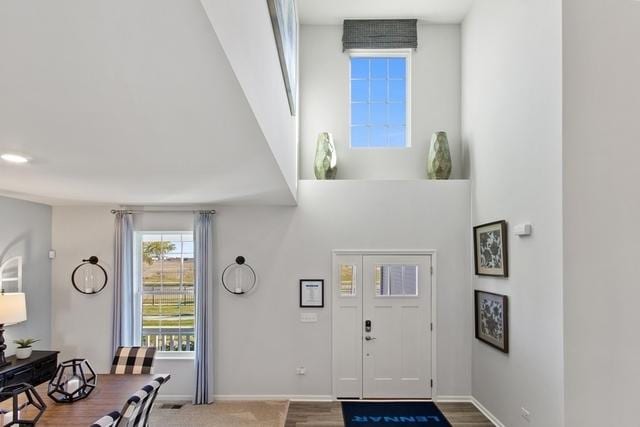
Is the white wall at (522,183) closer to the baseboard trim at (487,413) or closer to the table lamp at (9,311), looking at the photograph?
the baseboard trim at (487,413)

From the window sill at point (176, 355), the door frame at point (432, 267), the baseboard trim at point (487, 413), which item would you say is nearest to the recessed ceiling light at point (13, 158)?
the window sill at point (176, 355)

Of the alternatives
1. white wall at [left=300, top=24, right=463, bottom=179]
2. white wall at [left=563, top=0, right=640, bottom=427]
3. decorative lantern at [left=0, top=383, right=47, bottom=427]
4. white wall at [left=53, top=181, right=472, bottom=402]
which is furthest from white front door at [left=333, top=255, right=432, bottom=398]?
white wall at [left=563, top=0, right=640, bottom=427]

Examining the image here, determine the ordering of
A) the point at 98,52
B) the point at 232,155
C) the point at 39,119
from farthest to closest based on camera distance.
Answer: the point at 232,155
the point at 39,119
the point at 98,52

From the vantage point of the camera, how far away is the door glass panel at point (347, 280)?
18.9 feet

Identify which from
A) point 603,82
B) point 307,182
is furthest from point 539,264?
point 603,82

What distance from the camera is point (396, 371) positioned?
5691mm

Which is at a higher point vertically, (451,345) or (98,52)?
(98,52)

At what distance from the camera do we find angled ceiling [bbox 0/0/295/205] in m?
1.19

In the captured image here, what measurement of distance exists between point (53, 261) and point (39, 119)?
438 centimetres

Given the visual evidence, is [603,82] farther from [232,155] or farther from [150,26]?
[232,155]

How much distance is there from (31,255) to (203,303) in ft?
6.79

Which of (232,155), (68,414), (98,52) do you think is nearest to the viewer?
(98,52)

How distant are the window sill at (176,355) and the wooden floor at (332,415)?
4.54 ft

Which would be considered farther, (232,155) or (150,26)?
(232,155)
